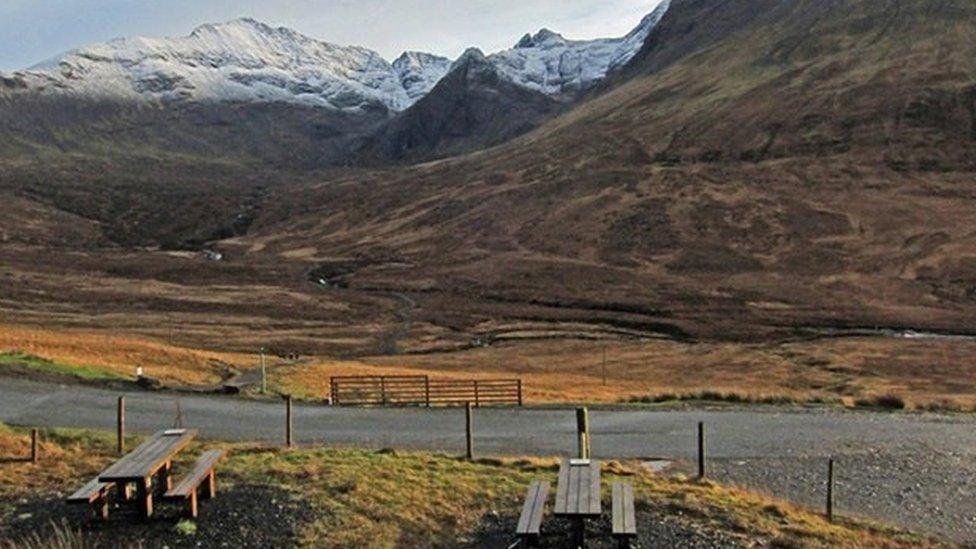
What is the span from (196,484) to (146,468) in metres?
0.74

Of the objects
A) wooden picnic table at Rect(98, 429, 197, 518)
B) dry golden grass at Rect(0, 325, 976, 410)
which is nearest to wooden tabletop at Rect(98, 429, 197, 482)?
wooden picnic table at Rect(98, 429, 197, 518)

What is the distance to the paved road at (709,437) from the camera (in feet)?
66.1

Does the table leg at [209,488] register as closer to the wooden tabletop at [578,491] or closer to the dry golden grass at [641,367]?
the wooden tabletop at [578,491]

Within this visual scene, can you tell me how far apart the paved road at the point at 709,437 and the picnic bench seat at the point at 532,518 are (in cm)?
749

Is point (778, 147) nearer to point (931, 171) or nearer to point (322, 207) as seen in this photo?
point (931, 171)

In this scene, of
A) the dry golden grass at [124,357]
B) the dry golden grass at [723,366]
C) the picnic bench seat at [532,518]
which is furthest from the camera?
the dry golden grass at [723,366]

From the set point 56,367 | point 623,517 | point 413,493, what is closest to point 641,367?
point 56,367

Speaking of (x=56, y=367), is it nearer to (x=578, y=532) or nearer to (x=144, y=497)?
(x=144, y=497)

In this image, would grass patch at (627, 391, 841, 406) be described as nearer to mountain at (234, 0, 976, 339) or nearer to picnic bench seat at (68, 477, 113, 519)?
picnic bench seat at (68, 477, 113, 519)

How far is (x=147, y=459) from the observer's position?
14203 mm

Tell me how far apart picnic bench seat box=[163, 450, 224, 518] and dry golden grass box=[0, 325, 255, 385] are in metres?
21.0

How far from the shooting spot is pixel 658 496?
17078 millimetres

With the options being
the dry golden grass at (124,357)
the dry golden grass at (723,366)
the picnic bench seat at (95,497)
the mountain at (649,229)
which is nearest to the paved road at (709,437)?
the dry golden grass at (124,357)

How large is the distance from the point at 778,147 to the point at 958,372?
95.6 metres
